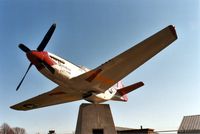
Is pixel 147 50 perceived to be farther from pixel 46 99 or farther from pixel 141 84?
pixel 46 99

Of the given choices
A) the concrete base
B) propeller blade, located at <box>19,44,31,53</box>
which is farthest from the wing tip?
propeller blade, located at <box>19,44,31,53</box>

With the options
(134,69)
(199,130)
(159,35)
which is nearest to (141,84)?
(134,69)

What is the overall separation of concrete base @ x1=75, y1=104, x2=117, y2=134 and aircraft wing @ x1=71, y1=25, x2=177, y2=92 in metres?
1.76

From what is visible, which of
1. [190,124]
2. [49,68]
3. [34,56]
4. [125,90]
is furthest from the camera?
[190,124]

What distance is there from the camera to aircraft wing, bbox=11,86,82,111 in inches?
763

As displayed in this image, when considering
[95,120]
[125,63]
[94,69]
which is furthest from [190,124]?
[94,69]

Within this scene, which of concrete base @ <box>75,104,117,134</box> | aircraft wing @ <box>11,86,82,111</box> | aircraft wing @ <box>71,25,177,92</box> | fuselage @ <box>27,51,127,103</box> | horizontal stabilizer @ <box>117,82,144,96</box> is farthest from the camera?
aircraft wing @ <box>11,86,82,111</box>

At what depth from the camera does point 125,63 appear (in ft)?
52.6

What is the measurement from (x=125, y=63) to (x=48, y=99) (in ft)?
29.3

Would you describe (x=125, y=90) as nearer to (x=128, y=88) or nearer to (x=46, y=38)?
(x=128, y=88)

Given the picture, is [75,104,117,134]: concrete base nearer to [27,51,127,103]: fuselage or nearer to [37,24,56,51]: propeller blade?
[27,51,127,103]: fuselage

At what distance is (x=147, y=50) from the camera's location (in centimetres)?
1507

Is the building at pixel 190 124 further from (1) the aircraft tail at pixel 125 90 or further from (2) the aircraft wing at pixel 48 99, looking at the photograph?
(2) the aircraft wing at pixel 48 99

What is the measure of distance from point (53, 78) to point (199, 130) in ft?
65.6
